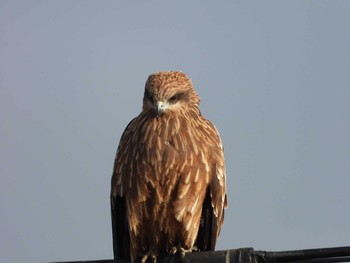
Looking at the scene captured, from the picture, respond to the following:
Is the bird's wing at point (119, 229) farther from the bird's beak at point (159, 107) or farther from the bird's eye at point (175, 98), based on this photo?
the bird's eye at point (175, 98)

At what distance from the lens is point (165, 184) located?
8.34m

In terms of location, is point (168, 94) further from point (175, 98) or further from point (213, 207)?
point (213, 207)

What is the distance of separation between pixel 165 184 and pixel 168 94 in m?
1.06

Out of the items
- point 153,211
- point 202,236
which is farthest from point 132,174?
point 202,236

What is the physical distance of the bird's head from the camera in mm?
8875

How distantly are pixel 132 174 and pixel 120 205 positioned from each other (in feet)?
1.39

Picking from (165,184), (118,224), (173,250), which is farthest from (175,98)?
(173,250)

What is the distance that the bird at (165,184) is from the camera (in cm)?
836

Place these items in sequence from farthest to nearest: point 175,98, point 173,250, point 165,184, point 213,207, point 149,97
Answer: point 175,98 < point 149,97 < point 213,207 < point 173,250 < point 165,184

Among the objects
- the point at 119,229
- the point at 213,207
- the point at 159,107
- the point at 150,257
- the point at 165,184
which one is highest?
the point at 159,107

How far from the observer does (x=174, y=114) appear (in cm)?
897

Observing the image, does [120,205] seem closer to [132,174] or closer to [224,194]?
[132,174]

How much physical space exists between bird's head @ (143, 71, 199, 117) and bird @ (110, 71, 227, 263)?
0.04 feet

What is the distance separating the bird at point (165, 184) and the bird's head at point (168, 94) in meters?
0.01
